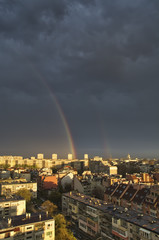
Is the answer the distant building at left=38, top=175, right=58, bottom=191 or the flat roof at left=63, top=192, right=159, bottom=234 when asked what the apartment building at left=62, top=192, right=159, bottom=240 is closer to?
the flat roof at left=63, top=192, right=159, bottom=234

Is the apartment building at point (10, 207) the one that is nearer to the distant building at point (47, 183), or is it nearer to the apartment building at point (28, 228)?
the apartment building at point (28, 228)

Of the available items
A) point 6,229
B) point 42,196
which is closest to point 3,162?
point 42,196

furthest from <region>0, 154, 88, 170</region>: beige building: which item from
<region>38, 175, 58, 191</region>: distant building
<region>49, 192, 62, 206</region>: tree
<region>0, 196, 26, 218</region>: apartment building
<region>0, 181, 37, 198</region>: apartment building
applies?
<region>0, 196, 26, 218</region>: apartment building

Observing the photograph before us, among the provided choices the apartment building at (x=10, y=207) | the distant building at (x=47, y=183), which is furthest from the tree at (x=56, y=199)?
the apartment building at (x=10, y=207)

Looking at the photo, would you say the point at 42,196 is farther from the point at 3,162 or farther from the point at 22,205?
the point at 3,162

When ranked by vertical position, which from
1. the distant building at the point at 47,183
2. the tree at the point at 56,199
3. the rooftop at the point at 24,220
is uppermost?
the rooftop at the point at 24,220

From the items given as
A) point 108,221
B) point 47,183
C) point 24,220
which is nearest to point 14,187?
point 47,183
